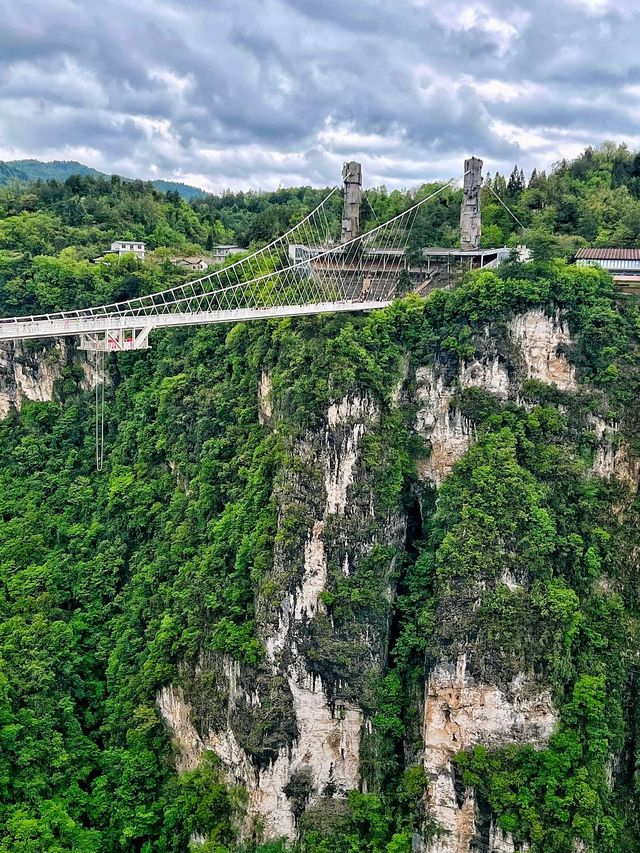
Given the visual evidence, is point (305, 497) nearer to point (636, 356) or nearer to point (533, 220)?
point (636, 356)

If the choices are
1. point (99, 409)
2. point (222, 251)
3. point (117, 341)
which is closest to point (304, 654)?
point (117, 341)

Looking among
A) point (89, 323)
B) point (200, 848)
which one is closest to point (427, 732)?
point (200, 848)

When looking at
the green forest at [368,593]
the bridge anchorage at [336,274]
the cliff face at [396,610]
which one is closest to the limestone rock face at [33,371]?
the bridge anchorage at [336,274]

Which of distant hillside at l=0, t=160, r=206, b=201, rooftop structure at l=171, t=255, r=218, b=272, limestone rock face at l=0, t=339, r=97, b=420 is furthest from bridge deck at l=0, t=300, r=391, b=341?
distant hillside at l=0, t=160, r=206, b=201

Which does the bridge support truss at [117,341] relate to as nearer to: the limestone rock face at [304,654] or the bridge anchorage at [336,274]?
the bridge anchorage at [336,274]

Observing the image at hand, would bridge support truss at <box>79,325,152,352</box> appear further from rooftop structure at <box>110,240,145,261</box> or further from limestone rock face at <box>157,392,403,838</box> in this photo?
rooftop structure at <box>110,240,145,261</box>
